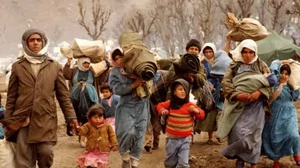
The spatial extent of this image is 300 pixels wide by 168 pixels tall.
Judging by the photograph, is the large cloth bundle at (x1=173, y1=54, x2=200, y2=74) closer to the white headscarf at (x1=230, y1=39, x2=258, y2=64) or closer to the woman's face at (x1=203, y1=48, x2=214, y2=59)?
the white headscarf at (x1=230, y1=39, x2=258, y2=64)

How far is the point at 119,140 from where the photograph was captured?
17.9ft

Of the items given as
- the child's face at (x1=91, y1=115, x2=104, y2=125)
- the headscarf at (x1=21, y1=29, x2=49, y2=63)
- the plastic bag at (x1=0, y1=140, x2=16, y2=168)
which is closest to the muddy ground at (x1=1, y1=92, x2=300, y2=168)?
the child's face at (x1=91, y1=115, x2=104, y2=125)

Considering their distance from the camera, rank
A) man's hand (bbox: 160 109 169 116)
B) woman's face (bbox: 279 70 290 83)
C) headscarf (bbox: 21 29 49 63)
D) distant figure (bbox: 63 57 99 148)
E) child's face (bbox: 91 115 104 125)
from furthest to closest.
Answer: distant figure (bbox: 63 57 99 148)
woman's face (bbox: 279 70 290 83)
child's face (bbox: 91 115 104 125)
man's hand (bbox: 160 109 169 116)
headscarf (bbox: 21 29 49 63)

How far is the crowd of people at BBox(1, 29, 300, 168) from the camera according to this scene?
15.2ft

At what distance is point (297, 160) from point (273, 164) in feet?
1.34

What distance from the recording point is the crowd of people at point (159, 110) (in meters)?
4.64

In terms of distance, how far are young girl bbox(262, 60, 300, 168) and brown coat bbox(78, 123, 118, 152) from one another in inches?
75.1

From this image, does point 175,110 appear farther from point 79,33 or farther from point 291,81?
point 79,33

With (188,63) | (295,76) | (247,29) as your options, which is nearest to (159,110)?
(188,63)

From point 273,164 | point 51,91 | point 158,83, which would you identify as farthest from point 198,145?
point 51,91

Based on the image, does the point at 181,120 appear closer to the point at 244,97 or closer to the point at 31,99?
the point at 244,97

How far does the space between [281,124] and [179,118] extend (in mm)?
1464

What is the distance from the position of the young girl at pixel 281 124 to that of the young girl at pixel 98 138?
193 cm

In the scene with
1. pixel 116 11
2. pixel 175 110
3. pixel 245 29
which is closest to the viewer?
pixel 175 110
